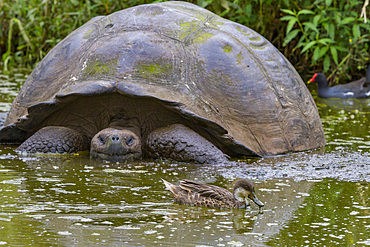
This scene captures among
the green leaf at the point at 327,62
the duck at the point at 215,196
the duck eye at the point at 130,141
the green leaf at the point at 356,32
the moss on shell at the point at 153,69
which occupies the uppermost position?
the moss on shell at the point at 153,69

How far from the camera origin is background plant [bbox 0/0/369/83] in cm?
1023

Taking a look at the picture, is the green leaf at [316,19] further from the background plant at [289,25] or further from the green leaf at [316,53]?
the green leaf at [316,53]

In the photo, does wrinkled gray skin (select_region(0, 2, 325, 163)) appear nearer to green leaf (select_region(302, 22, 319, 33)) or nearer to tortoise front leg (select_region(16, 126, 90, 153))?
tortoise front leg (select_region(16, 126, 90, 153))

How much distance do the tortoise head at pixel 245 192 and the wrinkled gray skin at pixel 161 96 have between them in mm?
1327

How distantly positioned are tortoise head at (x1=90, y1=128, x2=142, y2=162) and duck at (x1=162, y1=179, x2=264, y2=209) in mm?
1344

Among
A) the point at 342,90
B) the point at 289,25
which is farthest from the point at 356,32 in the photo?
the point at 289,25

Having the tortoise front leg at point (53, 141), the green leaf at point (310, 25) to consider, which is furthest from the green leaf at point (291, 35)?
the tortoise front leg at point (53, 141)

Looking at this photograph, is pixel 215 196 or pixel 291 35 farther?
pixel 291 35

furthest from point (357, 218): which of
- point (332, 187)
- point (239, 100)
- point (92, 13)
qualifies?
point (92, 13)

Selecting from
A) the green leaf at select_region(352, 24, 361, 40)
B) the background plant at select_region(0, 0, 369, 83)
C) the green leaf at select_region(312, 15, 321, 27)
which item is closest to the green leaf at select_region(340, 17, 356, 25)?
the background plant at select_region(0, 0, 369, 83)

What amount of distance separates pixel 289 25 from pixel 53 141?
5270 mm

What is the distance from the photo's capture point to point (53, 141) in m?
5.64

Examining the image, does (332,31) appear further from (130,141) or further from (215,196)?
(215,196)

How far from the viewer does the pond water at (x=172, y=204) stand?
11.2 ft
